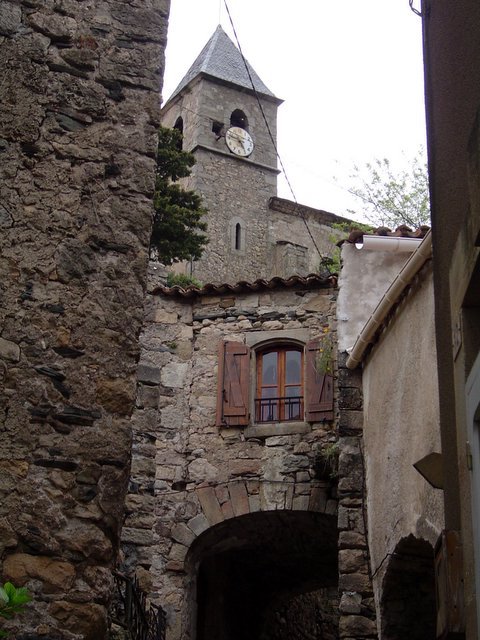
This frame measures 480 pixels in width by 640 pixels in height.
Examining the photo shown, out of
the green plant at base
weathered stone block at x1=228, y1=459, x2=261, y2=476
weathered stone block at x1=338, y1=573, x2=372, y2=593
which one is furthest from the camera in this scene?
weathered stone block at x1=228, y1=459, x2=261, y2=476

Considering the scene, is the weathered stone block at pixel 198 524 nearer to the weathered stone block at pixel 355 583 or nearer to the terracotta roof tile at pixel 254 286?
the weathered stone block at pixel 355 583

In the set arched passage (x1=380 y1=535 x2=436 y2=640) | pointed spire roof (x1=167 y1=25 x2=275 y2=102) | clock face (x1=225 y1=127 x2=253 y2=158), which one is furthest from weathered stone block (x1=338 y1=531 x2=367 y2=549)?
pointed spire roof (x1=167 y1=25 x2=275 y2=102)

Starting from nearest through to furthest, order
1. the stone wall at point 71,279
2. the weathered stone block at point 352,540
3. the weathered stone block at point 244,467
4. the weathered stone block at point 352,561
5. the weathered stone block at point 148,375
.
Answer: the stone wall at point 71,279, the weathered stone block at point 148,375, the weathered stone block at point 352,561, the weathered stone block at point 352,540, the weathered stone block at point 244,467

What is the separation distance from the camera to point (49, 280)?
492 cm

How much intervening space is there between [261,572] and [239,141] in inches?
874

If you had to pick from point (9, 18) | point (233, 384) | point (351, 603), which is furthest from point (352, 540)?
point (9, 18)

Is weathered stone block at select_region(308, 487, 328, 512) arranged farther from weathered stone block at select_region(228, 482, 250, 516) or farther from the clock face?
the clock face

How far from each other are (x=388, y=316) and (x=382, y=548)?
2.05 meters

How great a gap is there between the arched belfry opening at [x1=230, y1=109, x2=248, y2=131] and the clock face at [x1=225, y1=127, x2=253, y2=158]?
0.56m

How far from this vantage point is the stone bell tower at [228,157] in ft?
101

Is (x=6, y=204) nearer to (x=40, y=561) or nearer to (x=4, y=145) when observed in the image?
(x=4, y=145)

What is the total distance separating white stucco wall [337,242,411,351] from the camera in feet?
34.7

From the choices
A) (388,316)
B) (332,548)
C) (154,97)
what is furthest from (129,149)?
(332,548)

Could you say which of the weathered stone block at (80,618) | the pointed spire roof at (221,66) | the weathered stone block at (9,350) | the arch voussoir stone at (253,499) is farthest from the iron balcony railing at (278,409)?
the pointed spire roof at (221,66)
